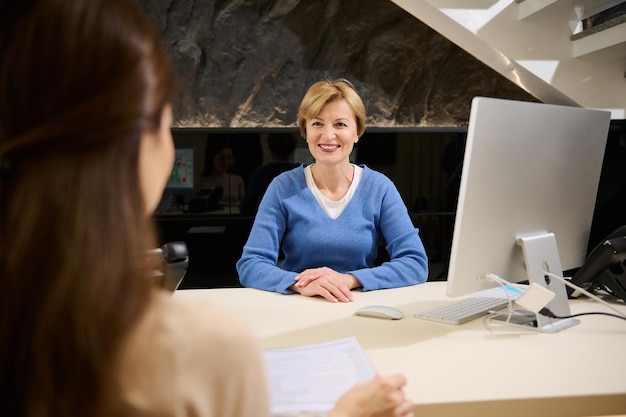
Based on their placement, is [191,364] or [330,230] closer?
[191,364]

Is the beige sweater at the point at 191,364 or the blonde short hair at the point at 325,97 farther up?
the blonde short hair at the point at 325,97

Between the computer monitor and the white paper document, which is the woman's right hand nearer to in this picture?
the white paper document

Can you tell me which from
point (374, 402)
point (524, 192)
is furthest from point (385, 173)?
point (374, 402)

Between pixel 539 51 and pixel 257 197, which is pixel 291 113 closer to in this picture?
pixel 257 197

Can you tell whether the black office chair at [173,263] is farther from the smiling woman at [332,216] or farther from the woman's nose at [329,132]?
the woman's nose at [329,132]

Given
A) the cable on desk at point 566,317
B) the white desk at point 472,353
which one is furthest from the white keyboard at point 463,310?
the cable on desk at point 566,317

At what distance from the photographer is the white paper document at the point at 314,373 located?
979mm

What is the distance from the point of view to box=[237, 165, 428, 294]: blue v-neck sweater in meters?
2.10

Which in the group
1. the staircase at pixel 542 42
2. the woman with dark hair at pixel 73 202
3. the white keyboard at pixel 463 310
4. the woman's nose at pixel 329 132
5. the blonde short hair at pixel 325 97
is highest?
the staircase at pixel 542 42

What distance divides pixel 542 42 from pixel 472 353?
80.8 inches

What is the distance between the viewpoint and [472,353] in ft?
4.19

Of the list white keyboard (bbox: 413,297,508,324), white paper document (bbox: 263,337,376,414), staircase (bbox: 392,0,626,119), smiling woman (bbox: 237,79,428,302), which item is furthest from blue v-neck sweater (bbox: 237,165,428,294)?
staircase (bbox: 392,0,626,119)

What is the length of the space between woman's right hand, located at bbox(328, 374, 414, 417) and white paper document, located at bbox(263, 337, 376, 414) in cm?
7

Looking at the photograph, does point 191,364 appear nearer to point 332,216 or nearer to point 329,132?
point 332,216
